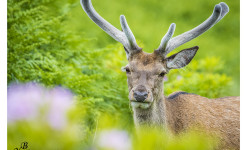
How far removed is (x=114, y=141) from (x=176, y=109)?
8.13 feet

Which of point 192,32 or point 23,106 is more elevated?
point 192,32

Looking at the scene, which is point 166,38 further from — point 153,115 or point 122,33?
point 153,115

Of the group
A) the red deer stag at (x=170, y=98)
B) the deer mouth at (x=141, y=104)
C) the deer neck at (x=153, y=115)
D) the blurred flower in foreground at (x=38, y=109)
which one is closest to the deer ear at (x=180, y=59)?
the red deer stag at (x=170, y=98)

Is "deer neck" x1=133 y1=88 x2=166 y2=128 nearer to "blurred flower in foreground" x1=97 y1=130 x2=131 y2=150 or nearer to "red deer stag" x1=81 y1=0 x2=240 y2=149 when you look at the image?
"red deer stag" x1=81 y1=0 x2=240 y2=149

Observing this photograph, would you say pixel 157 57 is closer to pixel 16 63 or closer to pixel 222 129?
pixel 222 129

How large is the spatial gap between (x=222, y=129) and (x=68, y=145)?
266 cm

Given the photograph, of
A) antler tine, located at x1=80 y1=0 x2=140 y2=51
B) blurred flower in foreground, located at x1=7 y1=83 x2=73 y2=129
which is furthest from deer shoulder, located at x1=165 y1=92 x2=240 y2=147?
blurred flower in foreground, located at x1=7 y1=83 x2=73 y2=129

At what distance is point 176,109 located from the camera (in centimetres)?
325

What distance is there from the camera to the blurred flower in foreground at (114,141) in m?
0.83

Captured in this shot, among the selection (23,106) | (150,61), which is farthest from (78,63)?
(23,106)

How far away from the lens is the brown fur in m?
2.96

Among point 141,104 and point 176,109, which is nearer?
point 141,104

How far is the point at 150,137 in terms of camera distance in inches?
31.3
